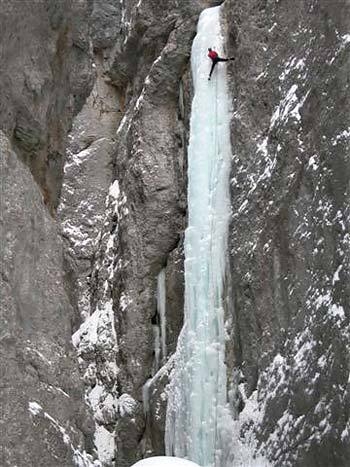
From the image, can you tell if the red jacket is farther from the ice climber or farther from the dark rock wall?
the dark rock wall

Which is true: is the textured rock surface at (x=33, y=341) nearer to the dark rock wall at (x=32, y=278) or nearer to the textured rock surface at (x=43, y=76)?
the dark rock wall at (x=32, y=278)

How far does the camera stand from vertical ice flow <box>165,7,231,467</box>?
14531 millimetres

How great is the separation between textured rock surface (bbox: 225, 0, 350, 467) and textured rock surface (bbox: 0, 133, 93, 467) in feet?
15.0

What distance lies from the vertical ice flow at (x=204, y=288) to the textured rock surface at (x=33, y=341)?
647 cm

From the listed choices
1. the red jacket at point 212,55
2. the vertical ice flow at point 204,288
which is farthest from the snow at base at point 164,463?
the red jacket at point 212,55

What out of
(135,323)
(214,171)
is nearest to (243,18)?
(214,171)

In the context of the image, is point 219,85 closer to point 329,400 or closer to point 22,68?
point 329,400

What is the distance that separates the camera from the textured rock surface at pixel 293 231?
38.9 feet

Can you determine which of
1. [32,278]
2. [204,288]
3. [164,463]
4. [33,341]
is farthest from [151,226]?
[164,463]

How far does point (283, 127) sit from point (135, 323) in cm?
563

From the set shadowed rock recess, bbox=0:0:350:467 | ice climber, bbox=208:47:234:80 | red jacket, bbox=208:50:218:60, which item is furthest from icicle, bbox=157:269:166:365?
red jacket, bbox=208:50:218:60

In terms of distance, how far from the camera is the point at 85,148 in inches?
906

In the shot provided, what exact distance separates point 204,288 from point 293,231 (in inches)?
107

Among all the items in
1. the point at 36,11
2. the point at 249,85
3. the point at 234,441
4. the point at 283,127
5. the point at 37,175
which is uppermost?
the point at 249,85
